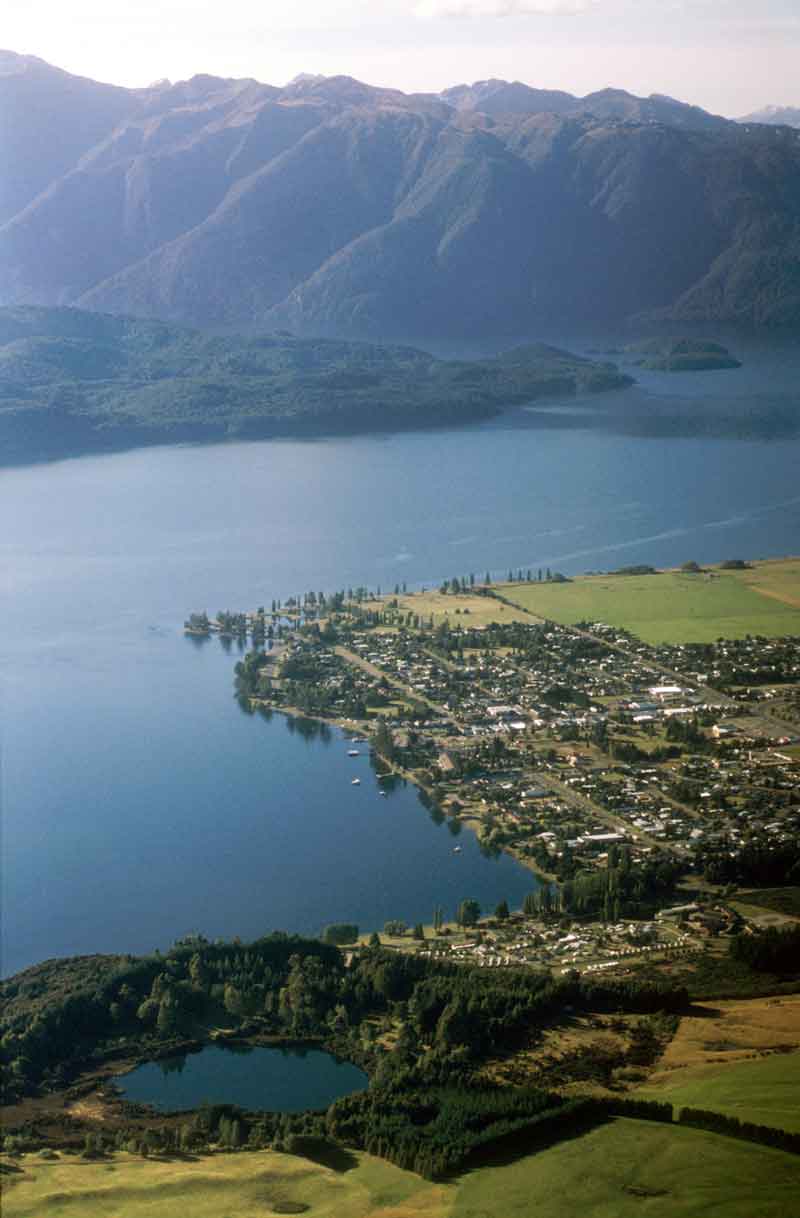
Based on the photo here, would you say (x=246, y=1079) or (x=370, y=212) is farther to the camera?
(x=370, y=212)

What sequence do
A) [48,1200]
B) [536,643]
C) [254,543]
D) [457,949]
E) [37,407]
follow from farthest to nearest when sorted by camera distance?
1. [37,407]
2. [254,543]
3. [536,643]
4. [457,949]
5. [48,1200]

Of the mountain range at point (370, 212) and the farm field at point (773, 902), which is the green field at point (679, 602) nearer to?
the farm field at point (773, 902)

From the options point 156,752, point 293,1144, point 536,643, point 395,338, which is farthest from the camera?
point 395,338

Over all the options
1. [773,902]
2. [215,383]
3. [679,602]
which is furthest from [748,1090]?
[215,383]

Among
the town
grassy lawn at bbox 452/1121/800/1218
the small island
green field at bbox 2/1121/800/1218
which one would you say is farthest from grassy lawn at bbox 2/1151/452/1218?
the small island

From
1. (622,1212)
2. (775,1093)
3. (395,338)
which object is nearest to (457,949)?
(775,1093)

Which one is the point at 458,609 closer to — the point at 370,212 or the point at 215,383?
the point at 215,383

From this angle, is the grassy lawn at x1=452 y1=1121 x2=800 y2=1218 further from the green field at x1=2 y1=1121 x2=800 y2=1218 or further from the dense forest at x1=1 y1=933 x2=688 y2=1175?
the dense forest at x1=1 y1=933 x2=688 y2=1175

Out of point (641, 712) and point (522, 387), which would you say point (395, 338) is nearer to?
point (522, 387)
